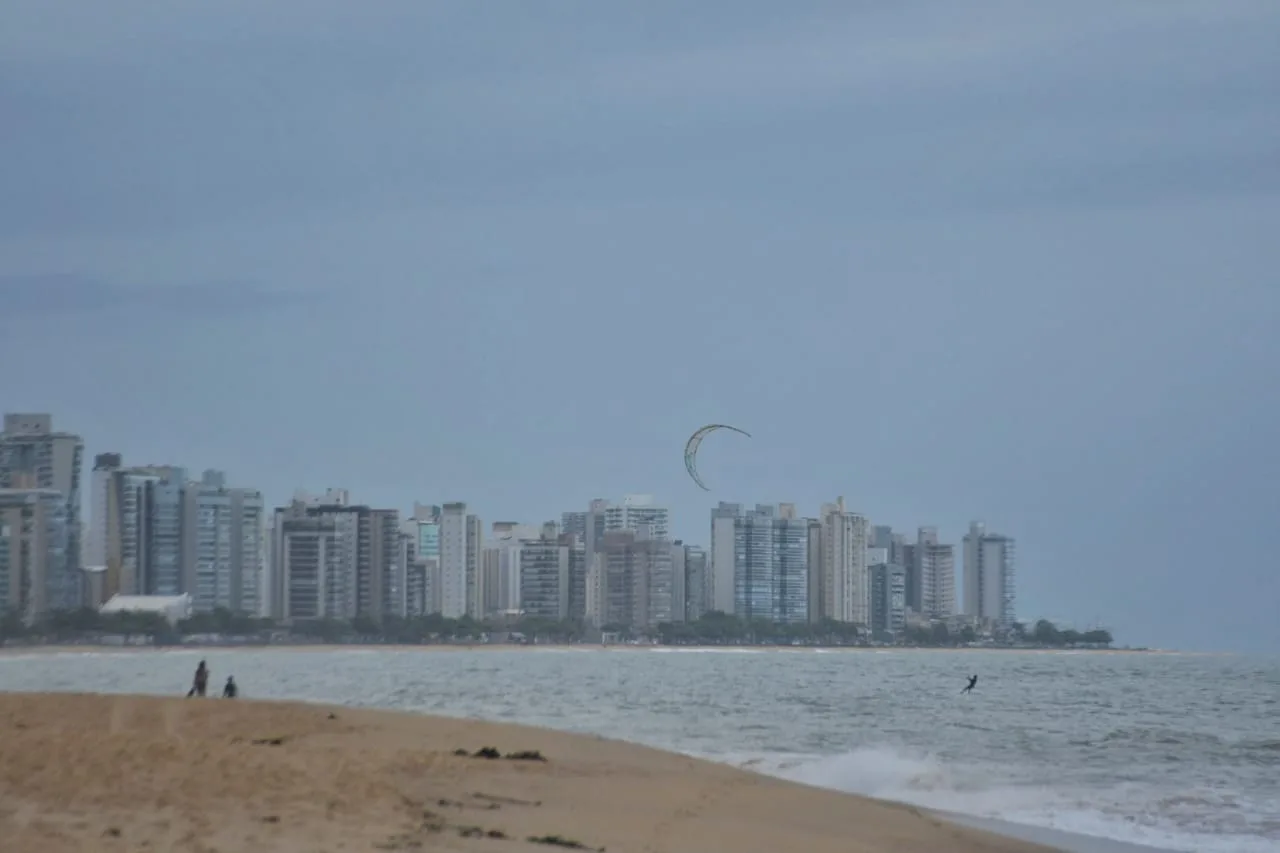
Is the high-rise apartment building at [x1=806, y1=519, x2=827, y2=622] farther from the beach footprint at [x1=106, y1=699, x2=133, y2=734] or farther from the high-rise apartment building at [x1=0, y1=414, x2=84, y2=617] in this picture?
the beach footprint at [x1=106, y1=699, x2=133, y2=734]

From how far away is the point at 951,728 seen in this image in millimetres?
45312

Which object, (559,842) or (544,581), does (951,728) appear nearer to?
(559,842)

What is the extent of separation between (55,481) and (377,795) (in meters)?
184

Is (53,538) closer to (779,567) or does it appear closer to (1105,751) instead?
(779,567)

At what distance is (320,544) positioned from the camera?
185 metres

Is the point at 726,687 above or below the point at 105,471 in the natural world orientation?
below

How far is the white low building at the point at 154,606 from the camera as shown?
165000mm

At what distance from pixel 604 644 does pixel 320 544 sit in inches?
1243

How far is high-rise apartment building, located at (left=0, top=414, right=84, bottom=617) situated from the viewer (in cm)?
16975

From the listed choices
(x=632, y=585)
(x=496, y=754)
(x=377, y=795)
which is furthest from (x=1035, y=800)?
(x=632, y=585)

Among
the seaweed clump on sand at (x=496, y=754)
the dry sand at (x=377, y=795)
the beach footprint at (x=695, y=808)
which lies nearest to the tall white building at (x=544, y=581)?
the dry sand at (x=377, y=795)

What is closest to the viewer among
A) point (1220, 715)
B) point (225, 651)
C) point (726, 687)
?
point (1220, 715)

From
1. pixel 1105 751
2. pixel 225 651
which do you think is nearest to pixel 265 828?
pixel 1105 751

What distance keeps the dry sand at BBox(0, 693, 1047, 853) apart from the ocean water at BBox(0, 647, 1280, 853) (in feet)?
14.6
